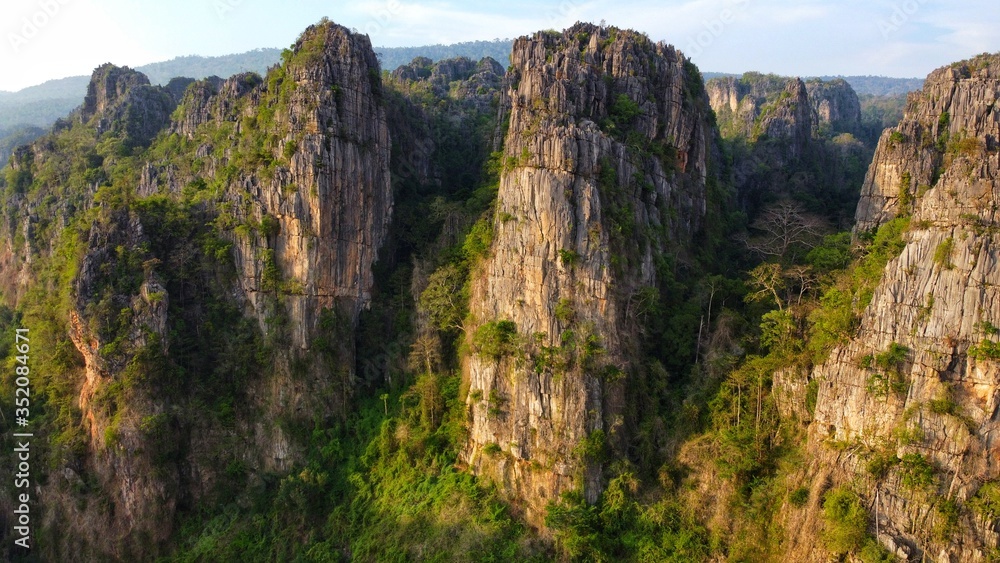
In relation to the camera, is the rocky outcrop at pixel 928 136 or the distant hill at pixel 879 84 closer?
the rocky outcrop at pixel 928 136

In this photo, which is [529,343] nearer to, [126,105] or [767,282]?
[767,282]

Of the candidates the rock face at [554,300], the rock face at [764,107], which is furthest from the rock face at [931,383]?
the rock face at [764,107]

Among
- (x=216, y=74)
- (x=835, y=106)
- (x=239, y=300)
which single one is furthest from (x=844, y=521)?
(x=216, y=74)

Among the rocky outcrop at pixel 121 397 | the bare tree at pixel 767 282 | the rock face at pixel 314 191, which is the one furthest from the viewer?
the rock face at pixel 314 191

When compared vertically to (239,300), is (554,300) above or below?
above

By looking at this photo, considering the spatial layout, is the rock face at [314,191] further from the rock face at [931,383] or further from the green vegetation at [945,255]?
the green vegetation at [945,255]

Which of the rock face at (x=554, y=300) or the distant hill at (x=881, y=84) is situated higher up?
the distant hill at (x=881, y=84)

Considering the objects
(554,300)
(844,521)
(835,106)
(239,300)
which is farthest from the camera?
(835,106)
